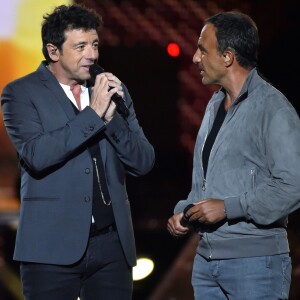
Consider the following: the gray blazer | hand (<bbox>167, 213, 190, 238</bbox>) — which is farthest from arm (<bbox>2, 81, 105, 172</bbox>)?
hand (<bbox>167, 213, 190, 238</bbox>)

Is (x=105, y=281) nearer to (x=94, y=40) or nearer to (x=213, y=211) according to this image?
(x=213, y=211)

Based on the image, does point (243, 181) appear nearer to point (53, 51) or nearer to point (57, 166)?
point (57, 166)

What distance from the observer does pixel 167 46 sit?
5.48 metres

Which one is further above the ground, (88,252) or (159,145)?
(88,252)

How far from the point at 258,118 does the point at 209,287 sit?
0.49 meters

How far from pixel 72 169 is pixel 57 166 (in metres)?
0.04

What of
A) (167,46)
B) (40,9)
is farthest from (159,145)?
(40,9)

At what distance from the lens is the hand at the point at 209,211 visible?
223cm

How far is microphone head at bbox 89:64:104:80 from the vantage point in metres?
2.43

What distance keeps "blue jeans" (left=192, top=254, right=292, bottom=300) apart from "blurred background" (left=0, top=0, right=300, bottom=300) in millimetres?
2348

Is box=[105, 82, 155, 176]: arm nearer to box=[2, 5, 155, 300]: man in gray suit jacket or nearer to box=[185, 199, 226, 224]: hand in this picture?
box=[2, 5, 155, 300]: man in gray suit jacket

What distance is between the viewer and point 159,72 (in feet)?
18.2

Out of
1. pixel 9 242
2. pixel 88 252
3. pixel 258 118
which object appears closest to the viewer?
pixel 258 118

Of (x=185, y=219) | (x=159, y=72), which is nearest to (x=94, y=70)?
(x=185, y=219)
